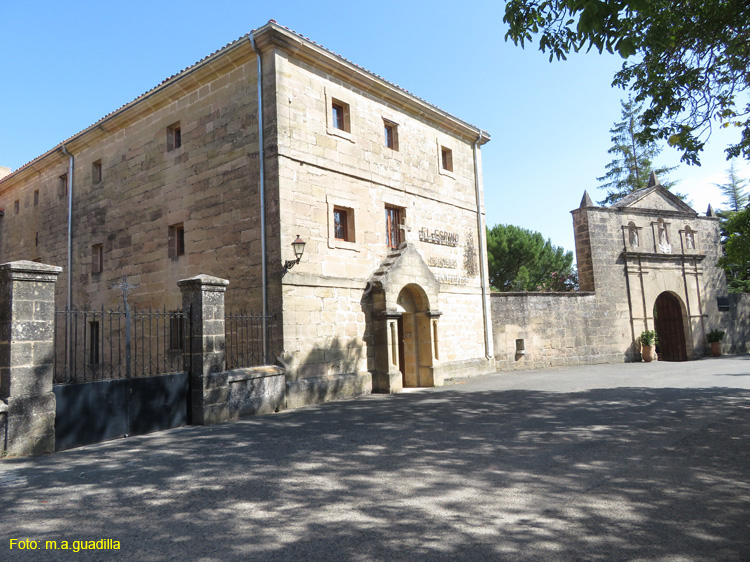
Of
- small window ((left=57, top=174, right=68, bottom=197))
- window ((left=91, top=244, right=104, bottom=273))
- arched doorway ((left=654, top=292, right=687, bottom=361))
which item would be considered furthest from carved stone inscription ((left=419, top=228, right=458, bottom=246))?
small window ((left=57, top=174, right=68, bottom=197))

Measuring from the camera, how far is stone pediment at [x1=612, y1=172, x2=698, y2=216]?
19.9 metres

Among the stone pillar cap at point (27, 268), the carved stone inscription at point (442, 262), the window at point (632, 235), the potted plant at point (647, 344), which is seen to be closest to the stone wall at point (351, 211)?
A: the carved stone inscription at point (442, 262)

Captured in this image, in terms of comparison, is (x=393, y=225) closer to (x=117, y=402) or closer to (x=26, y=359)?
(x=117, y=402)

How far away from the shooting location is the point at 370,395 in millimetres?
11375

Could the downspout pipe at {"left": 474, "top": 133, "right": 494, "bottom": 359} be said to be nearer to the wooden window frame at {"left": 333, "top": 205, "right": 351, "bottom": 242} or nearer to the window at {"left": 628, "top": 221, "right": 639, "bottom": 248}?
the wooden window frame at {"left": 333, "top": 205, "right": 351, "bottom": 242}

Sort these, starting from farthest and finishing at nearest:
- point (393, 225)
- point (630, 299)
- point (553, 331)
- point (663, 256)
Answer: point (663, 256) → point (630, 299) → point (553, 331) → point (393, 225)

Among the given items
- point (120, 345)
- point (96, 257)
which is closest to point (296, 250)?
point (120, 345)

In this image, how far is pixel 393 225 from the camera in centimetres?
1309

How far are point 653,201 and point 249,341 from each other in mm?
18062

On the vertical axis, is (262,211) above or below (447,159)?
below

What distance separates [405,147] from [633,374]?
917cm

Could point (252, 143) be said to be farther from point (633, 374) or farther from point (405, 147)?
point (633, 374)

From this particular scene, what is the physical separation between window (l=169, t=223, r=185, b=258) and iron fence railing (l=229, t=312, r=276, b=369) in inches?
110

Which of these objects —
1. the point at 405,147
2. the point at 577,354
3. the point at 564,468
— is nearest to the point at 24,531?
the point at 564,468
